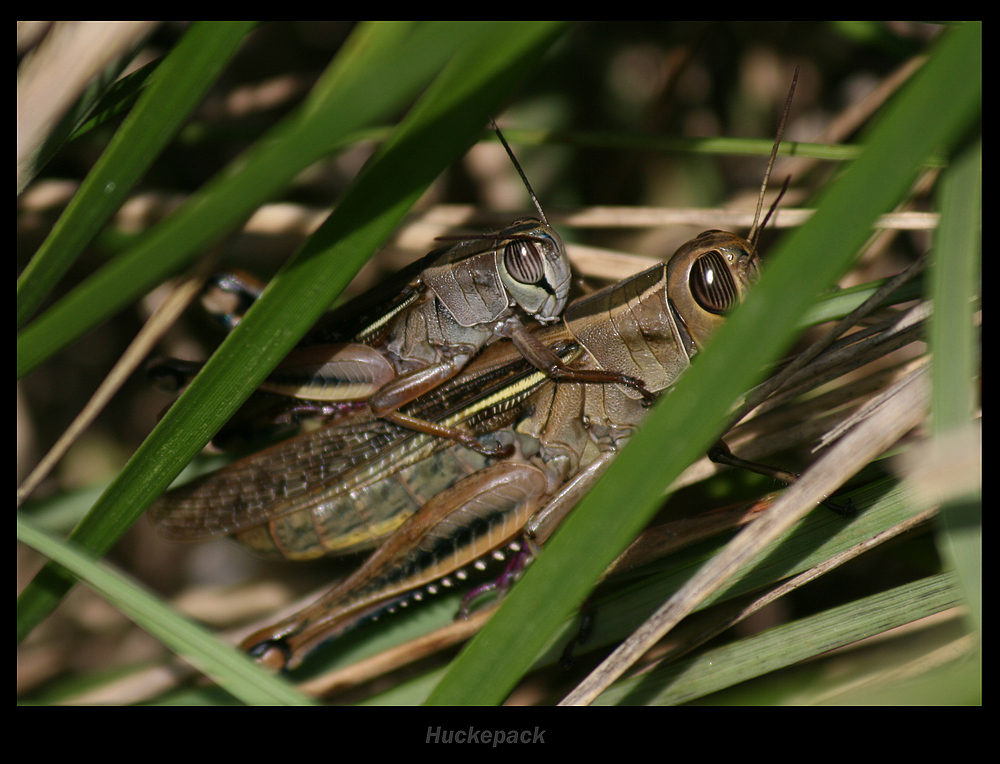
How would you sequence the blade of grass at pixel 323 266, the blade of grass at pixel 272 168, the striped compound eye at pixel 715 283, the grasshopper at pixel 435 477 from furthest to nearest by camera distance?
the grasshopper at pixel 435 477, the striped compound eye at pixel 715 283, the blade of grass at pixel 323 266, the blade of grass at pixel 272 168

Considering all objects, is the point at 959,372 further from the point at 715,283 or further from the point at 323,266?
the point at 323,266

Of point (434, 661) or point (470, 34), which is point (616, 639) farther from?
point (470, 34)

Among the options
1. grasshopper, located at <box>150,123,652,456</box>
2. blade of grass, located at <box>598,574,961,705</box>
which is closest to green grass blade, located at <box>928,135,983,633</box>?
blade of grass, located at <box>598,574,961,705</box>

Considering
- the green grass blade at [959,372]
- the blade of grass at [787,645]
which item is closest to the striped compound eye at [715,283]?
the green grass blade at [959,372]

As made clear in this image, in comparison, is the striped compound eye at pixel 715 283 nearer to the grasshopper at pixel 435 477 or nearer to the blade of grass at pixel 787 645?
the grasshopper at pixel 435 477
